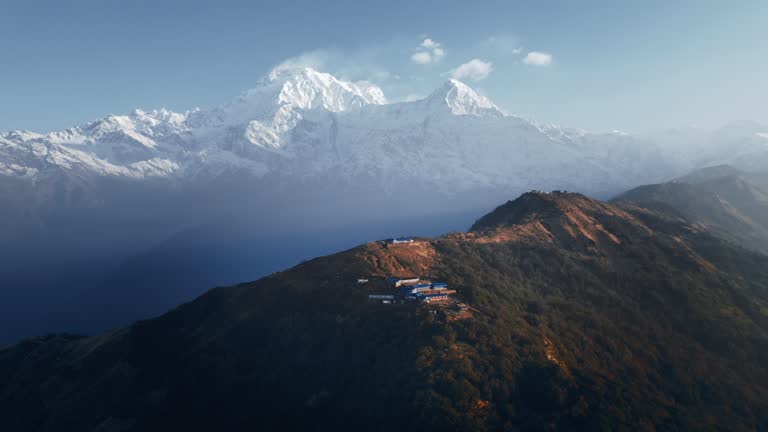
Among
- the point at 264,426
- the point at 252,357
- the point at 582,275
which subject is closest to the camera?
the point at 264,426

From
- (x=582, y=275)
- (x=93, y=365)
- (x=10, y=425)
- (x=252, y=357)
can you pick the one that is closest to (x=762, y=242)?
(x=582, y=275)

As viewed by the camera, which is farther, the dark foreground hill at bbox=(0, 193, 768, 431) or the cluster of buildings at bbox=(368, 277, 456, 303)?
the cluster of buildings at bbox=(368, 277, 456, 303)

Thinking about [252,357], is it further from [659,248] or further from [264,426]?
[659,248]

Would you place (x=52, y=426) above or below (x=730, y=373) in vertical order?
above

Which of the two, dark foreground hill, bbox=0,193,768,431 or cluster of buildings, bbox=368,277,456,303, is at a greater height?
cluster of buildings, bbox=368,277,456,303

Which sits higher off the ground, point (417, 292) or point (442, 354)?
point (417, 292)
